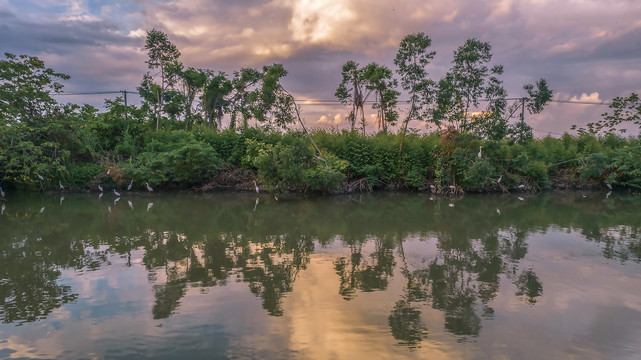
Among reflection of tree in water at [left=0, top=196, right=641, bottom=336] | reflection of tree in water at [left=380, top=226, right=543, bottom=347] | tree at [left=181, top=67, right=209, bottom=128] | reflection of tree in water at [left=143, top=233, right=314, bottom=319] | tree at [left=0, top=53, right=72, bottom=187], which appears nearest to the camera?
reflection of tree in water at [left=380, top=226, right=543, bottom=347]

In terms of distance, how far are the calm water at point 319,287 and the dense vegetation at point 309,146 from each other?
523 cm

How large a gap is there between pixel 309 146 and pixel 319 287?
382 inches

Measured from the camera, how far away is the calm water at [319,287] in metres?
3.55

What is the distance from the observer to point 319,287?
5.01 meters

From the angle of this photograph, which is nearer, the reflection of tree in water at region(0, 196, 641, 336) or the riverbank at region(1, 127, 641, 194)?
the reflection of tree in water at region(0, 196, 641, 336)

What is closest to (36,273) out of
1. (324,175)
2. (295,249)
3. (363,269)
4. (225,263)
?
(225,263)

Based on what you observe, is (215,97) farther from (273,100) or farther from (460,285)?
(460,285)

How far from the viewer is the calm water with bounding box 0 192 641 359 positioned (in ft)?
11.6

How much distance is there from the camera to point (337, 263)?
6.10 meters

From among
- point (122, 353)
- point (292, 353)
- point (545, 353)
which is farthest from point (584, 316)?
point (122, 353)

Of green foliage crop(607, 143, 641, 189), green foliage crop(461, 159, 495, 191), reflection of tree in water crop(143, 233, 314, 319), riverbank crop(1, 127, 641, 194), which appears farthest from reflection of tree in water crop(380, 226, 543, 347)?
green foliage crop(607, 143, 641, 189)

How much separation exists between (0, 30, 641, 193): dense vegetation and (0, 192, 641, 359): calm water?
523cm

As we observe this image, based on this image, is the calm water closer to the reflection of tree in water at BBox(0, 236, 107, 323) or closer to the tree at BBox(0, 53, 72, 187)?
the reflection of tree in water at BBox(0, 236, 107, 323)

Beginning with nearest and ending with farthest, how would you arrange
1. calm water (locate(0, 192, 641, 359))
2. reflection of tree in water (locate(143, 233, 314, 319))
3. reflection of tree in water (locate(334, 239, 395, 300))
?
1. calm water (locate(0, 192, 641, 359))
2. reflection of tree in water (locate(143, 233, 314, 319))
3. reflection of tree in water (locate(334, 239, 395, 300))
